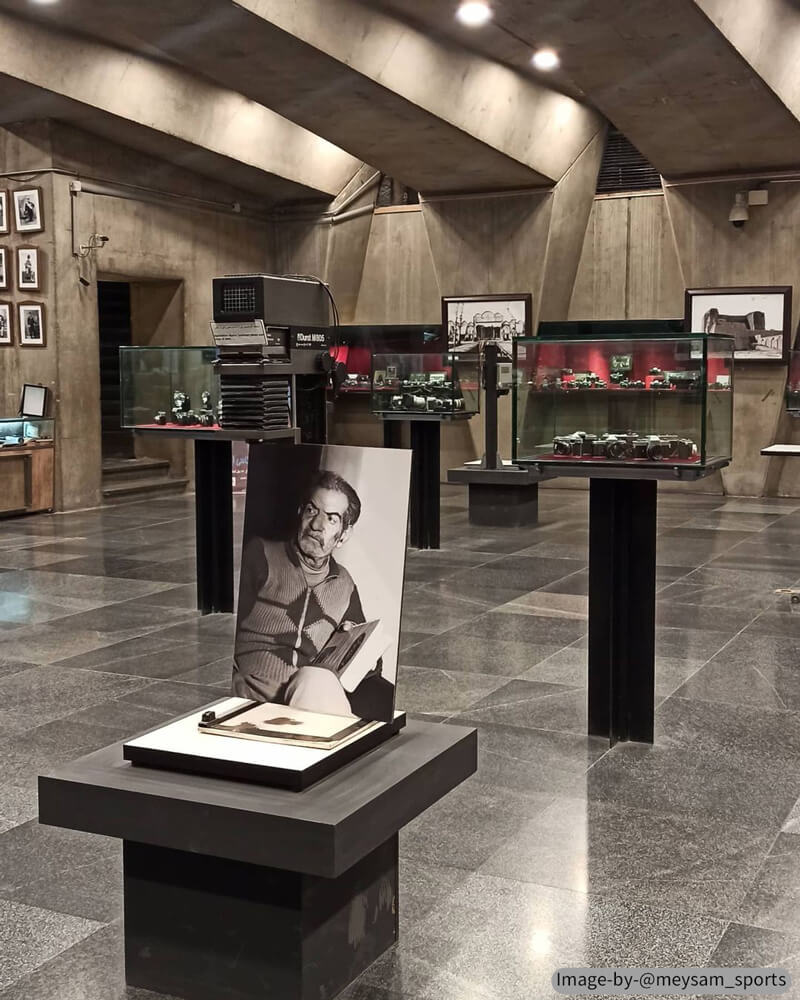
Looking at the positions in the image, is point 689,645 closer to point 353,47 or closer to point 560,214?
point 353,47

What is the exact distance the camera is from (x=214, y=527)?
7.57m

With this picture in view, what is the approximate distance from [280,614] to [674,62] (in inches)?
342

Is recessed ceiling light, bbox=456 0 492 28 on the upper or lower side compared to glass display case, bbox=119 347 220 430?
upper

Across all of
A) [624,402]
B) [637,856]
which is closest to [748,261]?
[624,402]

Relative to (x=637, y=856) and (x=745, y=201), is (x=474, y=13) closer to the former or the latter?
(x=745, y=201)

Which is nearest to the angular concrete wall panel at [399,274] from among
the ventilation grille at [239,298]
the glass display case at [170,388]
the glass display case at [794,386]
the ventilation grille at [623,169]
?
the ventilation grille at [623,169]

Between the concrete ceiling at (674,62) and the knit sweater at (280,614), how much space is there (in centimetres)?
744

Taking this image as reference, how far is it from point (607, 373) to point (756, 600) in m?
3.22

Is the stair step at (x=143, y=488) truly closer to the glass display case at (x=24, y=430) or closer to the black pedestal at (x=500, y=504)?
the glass display case at (x=24, y=430)

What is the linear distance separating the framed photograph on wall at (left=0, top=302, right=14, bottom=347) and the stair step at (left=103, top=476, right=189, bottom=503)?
195cm

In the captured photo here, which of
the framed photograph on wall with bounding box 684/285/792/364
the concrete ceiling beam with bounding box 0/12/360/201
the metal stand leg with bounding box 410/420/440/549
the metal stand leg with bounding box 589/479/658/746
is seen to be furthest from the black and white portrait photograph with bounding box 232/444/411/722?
the framed photograph on wall with bounding box 684/285/792/364

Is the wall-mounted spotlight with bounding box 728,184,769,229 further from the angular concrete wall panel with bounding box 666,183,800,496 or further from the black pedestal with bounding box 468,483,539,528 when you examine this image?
the black pedestal with bounding box 468,483,539,528

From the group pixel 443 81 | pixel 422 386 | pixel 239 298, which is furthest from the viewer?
pixel 443 81

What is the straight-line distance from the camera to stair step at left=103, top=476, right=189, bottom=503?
44.9 feet
